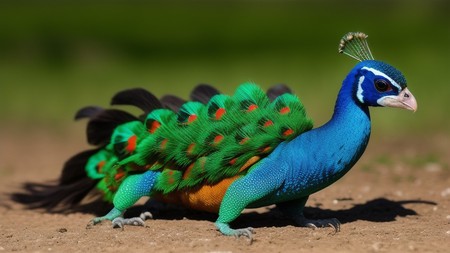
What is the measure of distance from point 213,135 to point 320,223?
3.12 feet

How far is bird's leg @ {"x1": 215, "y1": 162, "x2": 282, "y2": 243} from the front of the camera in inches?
216

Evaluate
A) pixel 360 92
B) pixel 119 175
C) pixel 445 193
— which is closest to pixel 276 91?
pixel 360 92

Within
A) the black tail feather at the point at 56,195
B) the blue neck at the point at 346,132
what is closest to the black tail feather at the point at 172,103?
the black tail feather at the point at 56,195

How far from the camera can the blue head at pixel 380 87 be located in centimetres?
549

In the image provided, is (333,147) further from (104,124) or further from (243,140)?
(104,124)

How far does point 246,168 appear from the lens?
5641 millimetres

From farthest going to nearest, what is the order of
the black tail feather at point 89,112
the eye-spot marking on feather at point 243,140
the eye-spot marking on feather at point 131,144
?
the black tail feather at point 89,112, the eye-spot marking on feather at point 131,144, the eye-spot marking on feather at point 243,140

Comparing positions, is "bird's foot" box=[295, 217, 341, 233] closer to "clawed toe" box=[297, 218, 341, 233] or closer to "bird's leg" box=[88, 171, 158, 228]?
"clawed toe" box=[297, 218, 341, 233]

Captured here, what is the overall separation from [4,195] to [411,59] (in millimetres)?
10620

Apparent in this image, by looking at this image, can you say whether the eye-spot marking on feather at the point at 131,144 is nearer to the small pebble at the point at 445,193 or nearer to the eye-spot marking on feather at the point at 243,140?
the eye-spot marking on feather at the point at 243,140

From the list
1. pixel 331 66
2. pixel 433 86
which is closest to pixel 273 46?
pixel 331 66

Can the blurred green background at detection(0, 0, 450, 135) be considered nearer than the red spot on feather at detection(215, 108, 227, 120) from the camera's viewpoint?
No

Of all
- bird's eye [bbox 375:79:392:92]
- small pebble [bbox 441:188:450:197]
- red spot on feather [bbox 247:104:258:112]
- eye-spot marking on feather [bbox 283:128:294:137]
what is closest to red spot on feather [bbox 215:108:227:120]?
red spot on feather [bbox 247:104:258:112]

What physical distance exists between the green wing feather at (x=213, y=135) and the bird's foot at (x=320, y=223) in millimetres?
603
